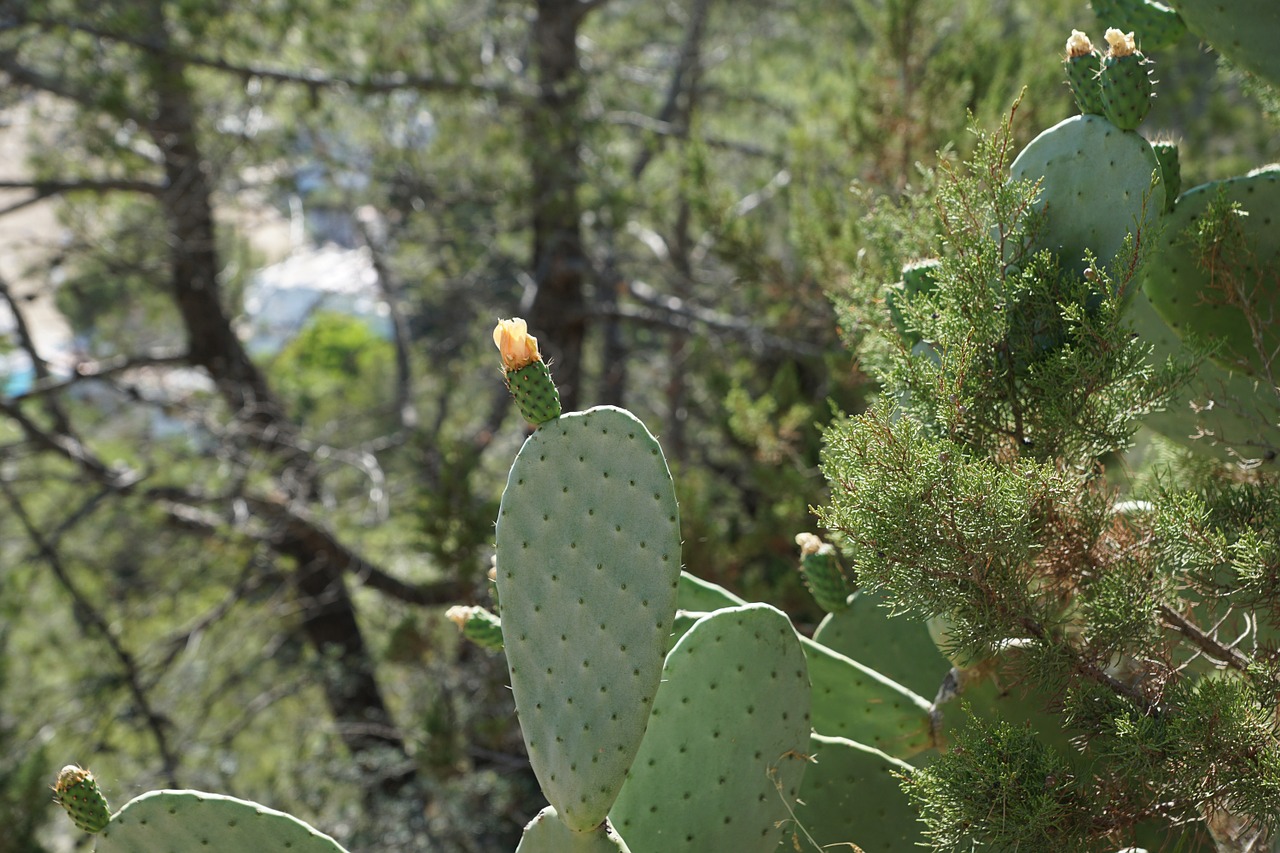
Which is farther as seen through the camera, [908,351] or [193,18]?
[193,18]

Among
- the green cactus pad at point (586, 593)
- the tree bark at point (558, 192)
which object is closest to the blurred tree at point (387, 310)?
the tree bark at point (558, 192)

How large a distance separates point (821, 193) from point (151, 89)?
128 inches

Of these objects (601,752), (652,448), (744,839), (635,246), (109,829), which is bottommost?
(635,246)

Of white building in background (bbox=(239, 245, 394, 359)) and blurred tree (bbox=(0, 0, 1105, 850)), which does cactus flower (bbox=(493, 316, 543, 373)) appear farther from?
white building in background (bbox=(239, 245, 394, 359))

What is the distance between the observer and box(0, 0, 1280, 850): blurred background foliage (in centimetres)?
450

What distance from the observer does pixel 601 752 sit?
4.61 feet

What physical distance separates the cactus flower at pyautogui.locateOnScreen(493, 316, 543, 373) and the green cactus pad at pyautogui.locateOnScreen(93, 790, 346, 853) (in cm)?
73

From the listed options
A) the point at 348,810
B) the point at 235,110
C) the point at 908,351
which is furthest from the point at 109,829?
the point at 235,110

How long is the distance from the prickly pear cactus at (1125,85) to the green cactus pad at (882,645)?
1057mm

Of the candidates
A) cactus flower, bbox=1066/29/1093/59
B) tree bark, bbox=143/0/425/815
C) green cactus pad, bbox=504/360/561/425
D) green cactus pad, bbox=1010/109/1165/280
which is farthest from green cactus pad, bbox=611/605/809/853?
tree bark, bbox=143/0/425/815

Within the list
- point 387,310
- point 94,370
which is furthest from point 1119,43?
point 387,310

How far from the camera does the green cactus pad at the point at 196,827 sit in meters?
1.48

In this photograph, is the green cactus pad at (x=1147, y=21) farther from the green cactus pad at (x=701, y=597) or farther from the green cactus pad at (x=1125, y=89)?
the green cactus pad at (x=701, y=597)

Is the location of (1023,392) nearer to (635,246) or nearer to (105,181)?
(105,181)
